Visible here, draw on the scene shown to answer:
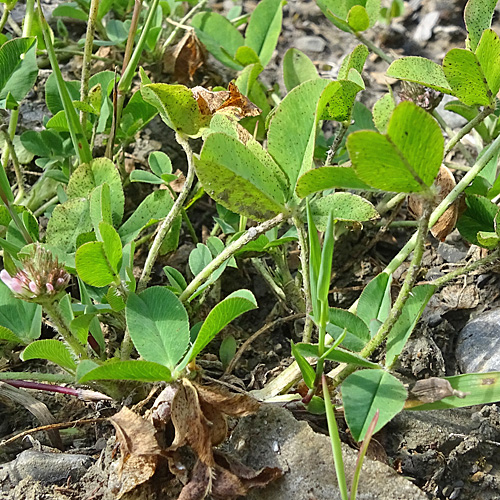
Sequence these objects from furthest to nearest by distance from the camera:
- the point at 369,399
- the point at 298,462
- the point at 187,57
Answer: the point at 187,57 < the point at 298,462 < the point at 369,399

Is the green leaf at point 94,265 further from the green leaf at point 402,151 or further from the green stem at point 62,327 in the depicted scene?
the green leaf at point 402,151

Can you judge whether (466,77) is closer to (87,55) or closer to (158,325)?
(158,325)

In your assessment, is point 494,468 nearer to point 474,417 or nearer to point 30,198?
point 474,417

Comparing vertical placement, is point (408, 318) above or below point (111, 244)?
below

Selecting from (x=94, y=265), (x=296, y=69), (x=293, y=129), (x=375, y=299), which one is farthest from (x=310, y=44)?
(x=94, y=265)

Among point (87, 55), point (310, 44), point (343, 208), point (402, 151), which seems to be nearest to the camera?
point (402, 151)

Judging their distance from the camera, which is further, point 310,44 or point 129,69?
point 310,44

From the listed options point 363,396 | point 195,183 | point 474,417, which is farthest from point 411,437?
point 195,183

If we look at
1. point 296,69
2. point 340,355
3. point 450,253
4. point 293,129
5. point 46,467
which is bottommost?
point 450,253
